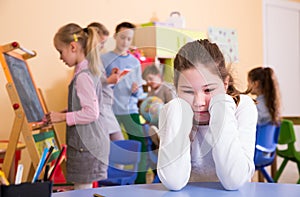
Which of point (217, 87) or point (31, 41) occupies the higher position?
point (31, 41)

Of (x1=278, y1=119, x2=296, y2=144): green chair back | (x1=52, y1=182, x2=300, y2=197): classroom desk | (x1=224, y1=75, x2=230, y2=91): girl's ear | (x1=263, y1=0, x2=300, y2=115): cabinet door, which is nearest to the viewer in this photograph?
(x1=52, y1=182, x2=300, y2=197): classroom desk

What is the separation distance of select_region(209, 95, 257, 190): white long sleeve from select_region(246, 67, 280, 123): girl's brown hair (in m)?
1.94

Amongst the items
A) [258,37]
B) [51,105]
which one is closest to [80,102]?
[51,105]

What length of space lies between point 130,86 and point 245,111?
1.10 m

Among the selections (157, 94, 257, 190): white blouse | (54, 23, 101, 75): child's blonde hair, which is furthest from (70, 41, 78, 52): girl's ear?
(157, 94, 257, 190): white blouse

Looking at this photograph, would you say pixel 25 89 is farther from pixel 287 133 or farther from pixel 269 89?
pixel 287 133

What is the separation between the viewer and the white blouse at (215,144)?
0.85 m

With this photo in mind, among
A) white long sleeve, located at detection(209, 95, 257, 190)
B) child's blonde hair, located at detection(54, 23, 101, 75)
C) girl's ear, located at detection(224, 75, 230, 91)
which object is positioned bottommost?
white long sleeve, located at detection(209, 95, 257, 190)

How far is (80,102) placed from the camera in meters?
1.82

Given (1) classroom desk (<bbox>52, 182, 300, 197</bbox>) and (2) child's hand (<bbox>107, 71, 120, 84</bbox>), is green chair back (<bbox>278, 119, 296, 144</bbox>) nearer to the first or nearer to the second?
(2) child's hand (<bbox>107, 71, 120, 84</bbox>)

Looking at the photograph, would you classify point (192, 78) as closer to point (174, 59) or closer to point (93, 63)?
point (174, 59)

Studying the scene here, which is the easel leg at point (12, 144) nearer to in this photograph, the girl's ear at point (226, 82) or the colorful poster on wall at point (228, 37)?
the girl's ear at point (226, 82)

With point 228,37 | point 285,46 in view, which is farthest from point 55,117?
point 285,46

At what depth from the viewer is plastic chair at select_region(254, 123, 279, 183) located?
2730 millimetres
